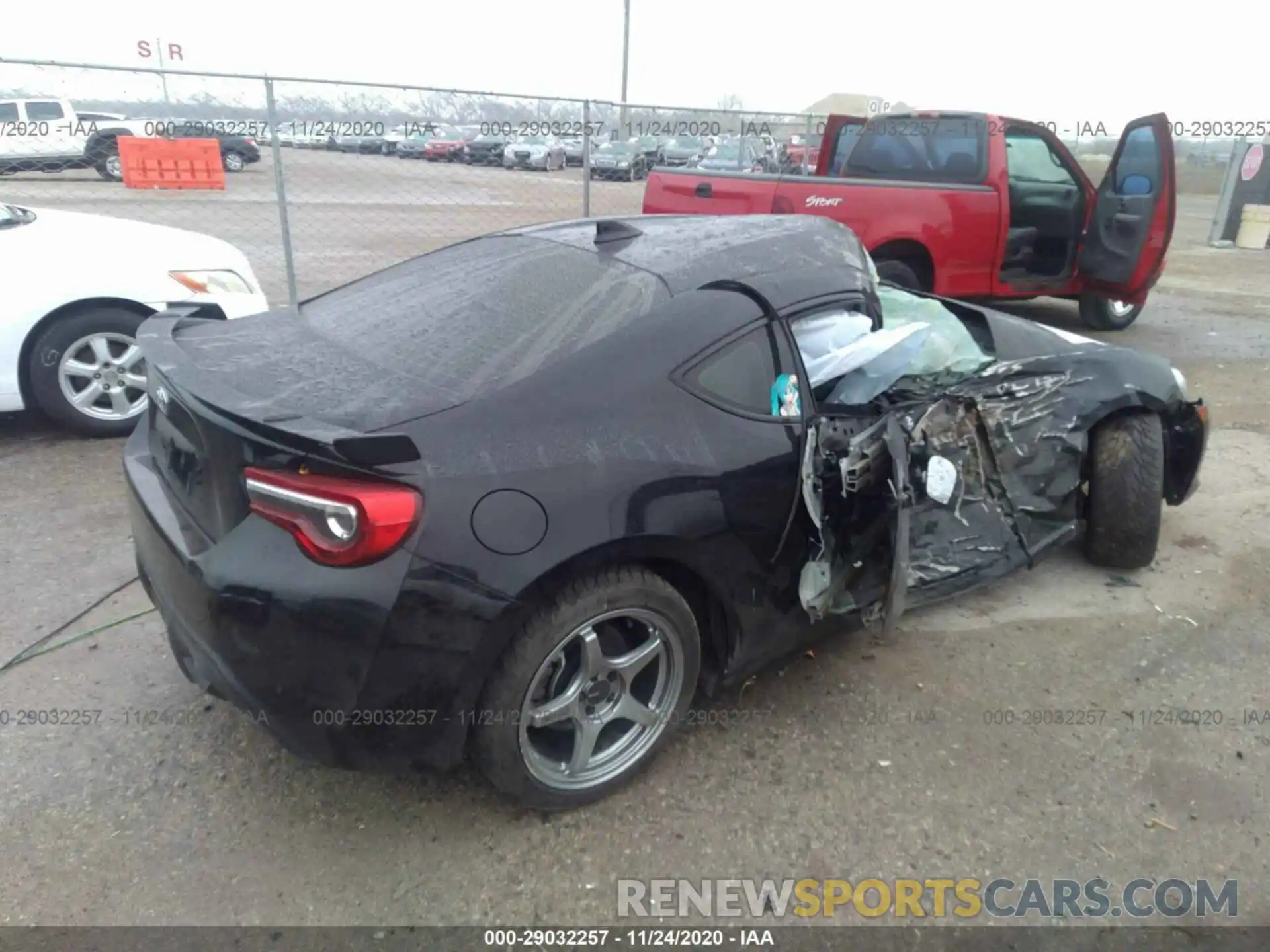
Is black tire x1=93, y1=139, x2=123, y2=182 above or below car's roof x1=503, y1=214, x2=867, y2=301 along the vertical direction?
below

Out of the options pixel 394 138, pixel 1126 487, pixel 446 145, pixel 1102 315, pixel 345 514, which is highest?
pixel 394 138

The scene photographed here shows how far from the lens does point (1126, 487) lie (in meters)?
3.66

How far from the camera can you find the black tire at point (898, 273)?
710 cm

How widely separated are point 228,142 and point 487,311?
384 inches

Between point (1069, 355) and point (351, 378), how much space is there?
9.25ft

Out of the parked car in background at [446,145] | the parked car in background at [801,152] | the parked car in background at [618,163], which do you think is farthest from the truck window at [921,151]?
the parked car in background at [446,145]

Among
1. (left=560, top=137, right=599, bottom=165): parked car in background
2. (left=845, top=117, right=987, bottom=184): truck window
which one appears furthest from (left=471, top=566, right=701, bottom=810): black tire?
(left=560, top=137, right=599, bottom=165): parked car in background

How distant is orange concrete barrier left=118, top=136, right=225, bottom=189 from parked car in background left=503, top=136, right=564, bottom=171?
3550 millimetres

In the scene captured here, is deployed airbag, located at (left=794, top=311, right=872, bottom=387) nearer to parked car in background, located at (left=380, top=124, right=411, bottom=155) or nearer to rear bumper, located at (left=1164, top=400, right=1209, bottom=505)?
rear bumper, located at (left=1164, top=400, right=1209, bottom=505)

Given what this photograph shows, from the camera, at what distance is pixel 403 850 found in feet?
7.66

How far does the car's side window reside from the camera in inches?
98.8

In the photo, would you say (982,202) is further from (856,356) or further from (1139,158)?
(856,356)

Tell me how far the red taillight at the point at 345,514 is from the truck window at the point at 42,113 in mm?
9698

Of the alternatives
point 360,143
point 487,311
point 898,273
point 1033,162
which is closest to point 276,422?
point 487,311
